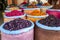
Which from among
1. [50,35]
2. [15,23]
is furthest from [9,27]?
[50,35]

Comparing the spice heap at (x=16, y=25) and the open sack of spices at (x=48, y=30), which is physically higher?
the spice heap at (x=16, y=25)

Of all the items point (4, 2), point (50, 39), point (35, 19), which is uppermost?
point (35, 19)

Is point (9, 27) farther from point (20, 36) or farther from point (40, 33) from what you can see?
point (40, 33)

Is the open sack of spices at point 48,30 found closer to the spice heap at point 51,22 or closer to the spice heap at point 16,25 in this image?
the spice heap at point 51,22

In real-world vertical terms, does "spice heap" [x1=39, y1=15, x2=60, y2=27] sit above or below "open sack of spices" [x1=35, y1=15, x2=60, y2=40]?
above

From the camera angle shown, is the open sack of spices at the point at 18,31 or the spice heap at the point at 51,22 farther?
the spice heap at the point at 51,22

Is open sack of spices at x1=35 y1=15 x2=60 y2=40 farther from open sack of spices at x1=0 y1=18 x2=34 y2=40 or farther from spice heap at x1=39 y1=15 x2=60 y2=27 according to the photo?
open sack of spices at x1=0 y1=18 x2=34 y2=40

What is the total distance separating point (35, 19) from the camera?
2.11 meters

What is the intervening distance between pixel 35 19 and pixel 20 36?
58 cm

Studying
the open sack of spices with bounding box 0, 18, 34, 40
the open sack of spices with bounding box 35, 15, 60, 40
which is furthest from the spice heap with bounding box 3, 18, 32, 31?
the open sack of spices with bounding box 35, 15, 60, 40

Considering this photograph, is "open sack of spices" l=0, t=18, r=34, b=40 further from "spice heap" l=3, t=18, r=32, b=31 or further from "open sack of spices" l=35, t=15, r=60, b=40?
"open sack of spices" l=35, t=15, r=60, b=40

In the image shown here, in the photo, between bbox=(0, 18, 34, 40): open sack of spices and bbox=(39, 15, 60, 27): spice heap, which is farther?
bbox=(39, 15, 60, 27): spice heap

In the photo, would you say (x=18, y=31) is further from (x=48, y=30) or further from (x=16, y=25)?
(x=48, y=30)

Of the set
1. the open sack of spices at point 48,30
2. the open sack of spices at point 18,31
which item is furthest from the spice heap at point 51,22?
the open sack of spices at point 18,31
